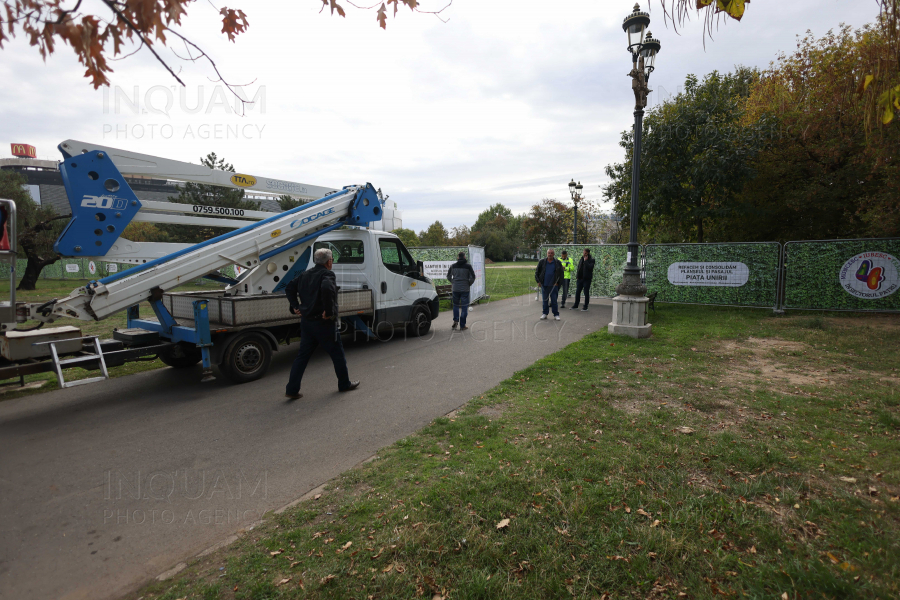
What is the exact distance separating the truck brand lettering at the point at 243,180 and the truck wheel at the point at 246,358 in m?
2.70

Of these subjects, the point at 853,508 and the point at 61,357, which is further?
the point at 61,357

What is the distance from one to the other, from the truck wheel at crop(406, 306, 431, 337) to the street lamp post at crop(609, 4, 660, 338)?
13.9 feet

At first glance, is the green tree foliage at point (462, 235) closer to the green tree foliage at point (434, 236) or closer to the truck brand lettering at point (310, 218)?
the green tree foliage at point (434, 236)

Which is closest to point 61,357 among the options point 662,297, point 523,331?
point 523,331

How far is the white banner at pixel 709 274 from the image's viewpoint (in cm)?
1329

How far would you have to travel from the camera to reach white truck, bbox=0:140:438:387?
5.18m

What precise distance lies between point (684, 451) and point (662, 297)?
12.3 m

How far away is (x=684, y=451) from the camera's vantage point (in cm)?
387

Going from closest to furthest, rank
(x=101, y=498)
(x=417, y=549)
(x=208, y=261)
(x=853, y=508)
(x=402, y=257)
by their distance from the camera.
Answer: (x=417, y=549) → (x=853, y=508) → (x=101, y=498) → (x=208, y=261) → (x=402, y=257)

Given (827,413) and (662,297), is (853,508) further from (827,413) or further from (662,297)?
(662,297)

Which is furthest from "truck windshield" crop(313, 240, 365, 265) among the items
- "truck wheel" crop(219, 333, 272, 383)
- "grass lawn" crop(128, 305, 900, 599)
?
"grass lawn" crop(128, 305, 900, 599)

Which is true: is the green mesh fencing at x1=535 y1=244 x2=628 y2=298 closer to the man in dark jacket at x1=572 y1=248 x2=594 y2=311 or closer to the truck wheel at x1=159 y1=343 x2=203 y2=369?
the man in dark jacket at x1=572 y1=248 x2=594 y2=311

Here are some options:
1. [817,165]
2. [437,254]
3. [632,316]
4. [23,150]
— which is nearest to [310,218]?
[632,316]

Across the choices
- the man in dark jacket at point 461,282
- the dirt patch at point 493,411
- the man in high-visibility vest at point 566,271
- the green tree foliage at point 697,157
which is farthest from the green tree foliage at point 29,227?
the green tree foliage at point 697,157
